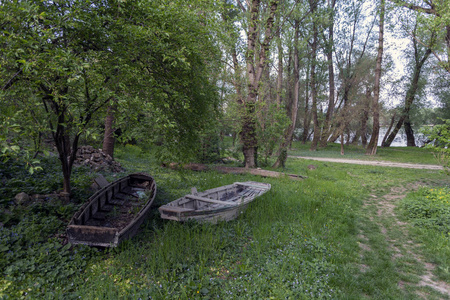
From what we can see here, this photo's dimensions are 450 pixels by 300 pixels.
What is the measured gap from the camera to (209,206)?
673cm

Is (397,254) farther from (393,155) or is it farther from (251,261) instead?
(393,155)

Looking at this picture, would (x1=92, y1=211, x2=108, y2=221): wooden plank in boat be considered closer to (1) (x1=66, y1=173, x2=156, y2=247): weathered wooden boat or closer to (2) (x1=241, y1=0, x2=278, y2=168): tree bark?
(1) (x1=66, y1=173, x2=156, y2=247): weathered wooden boat

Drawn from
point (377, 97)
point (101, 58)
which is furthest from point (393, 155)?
point (101, 58)

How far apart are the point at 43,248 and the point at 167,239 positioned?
6.95 feet

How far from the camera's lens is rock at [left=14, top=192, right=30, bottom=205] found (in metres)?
5.67

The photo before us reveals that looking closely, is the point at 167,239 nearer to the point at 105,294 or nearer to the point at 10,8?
the point at 105,294

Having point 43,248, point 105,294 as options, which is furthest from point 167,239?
point 43,248

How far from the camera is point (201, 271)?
4.07m

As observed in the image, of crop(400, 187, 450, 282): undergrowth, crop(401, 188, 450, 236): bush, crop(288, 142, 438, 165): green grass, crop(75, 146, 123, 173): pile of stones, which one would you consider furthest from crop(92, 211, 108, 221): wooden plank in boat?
crop(288, 142, 438, 165): green grass

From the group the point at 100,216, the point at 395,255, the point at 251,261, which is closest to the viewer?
the point at 251,261

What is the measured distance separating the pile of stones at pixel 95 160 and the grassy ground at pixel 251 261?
525cm

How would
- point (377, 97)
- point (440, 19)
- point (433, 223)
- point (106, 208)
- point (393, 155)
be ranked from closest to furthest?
point (106, 208), point (433, 223), point (440, 19), point (377, 97), point (393, 155)

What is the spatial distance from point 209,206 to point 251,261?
2.43 meters

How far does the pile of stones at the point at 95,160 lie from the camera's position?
1057 cm
